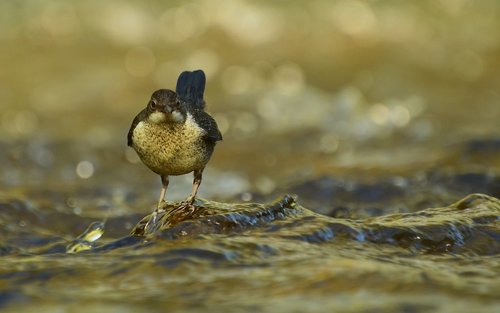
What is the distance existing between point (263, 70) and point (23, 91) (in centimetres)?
366

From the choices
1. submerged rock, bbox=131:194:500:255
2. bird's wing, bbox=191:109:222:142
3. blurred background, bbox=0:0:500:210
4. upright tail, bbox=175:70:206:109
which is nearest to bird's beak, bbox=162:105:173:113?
bird's wing, bbox=191:109:222:142

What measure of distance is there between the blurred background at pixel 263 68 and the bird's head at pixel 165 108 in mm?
6302

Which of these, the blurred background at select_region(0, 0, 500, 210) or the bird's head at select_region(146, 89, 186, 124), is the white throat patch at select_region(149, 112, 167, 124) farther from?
the blurred background at select_region(0, 0, 500, 210)

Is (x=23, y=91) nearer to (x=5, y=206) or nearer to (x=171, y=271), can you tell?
(x=5, y=206)

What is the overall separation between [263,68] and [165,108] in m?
8.62

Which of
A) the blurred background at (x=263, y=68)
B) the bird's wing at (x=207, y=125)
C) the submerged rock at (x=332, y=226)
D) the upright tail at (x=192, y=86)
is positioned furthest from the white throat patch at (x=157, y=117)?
the blurred background at (x=263, y=68)

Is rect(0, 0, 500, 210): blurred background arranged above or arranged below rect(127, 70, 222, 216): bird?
above

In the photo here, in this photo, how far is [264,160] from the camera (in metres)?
11.7

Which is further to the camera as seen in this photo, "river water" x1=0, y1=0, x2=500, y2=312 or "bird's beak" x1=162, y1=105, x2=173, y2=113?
"bird's beak" x1=162, y1=105, x2=173, y2=113

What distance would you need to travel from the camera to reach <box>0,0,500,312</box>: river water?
4.56m

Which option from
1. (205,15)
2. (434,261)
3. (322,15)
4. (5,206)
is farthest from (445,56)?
(434,261)

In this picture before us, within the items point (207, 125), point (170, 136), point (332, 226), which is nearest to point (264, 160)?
point (207, 125)

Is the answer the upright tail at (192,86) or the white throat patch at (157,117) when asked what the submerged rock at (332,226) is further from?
the upright tail at (192,86)

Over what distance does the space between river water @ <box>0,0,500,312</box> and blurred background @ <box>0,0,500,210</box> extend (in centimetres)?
3
